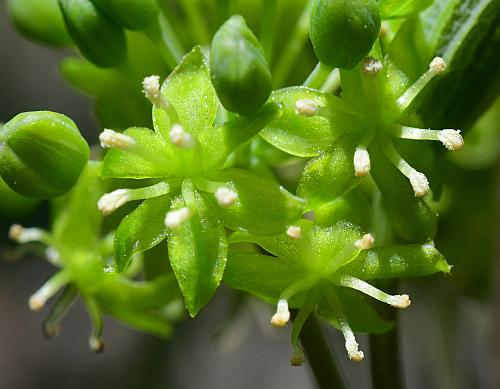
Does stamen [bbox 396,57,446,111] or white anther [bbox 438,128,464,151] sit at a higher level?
stamen [bbox 396,57,446,111]

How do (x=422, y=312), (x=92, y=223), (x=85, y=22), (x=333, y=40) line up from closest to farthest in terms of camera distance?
1. (x=333, y=40)
2. (x=85, y=22)
3. (x=92, y=223)
4. (x=422, y=312)

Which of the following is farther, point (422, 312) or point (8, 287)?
point (8, 287)

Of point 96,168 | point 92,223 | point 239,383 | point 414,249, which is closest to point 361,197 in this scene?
point 414,249

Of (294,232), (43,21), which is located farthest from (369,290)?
(43,21)

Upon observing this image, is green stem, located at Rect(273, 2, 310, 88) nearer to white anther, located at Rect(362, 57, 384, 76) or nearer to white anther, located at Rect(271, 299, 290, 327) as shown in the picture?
white anther, located at Rect(362, 57, 384, 76)

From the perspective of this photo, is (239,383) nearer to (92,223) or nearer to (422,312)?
(422,312)

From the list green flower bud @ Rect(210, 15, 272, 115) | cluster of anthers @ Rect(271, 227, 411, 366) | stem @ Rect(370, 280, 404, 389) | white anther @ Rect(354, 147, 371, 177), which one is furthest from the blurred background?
green flower bud @ Rect(210, 15, 272, 115)
